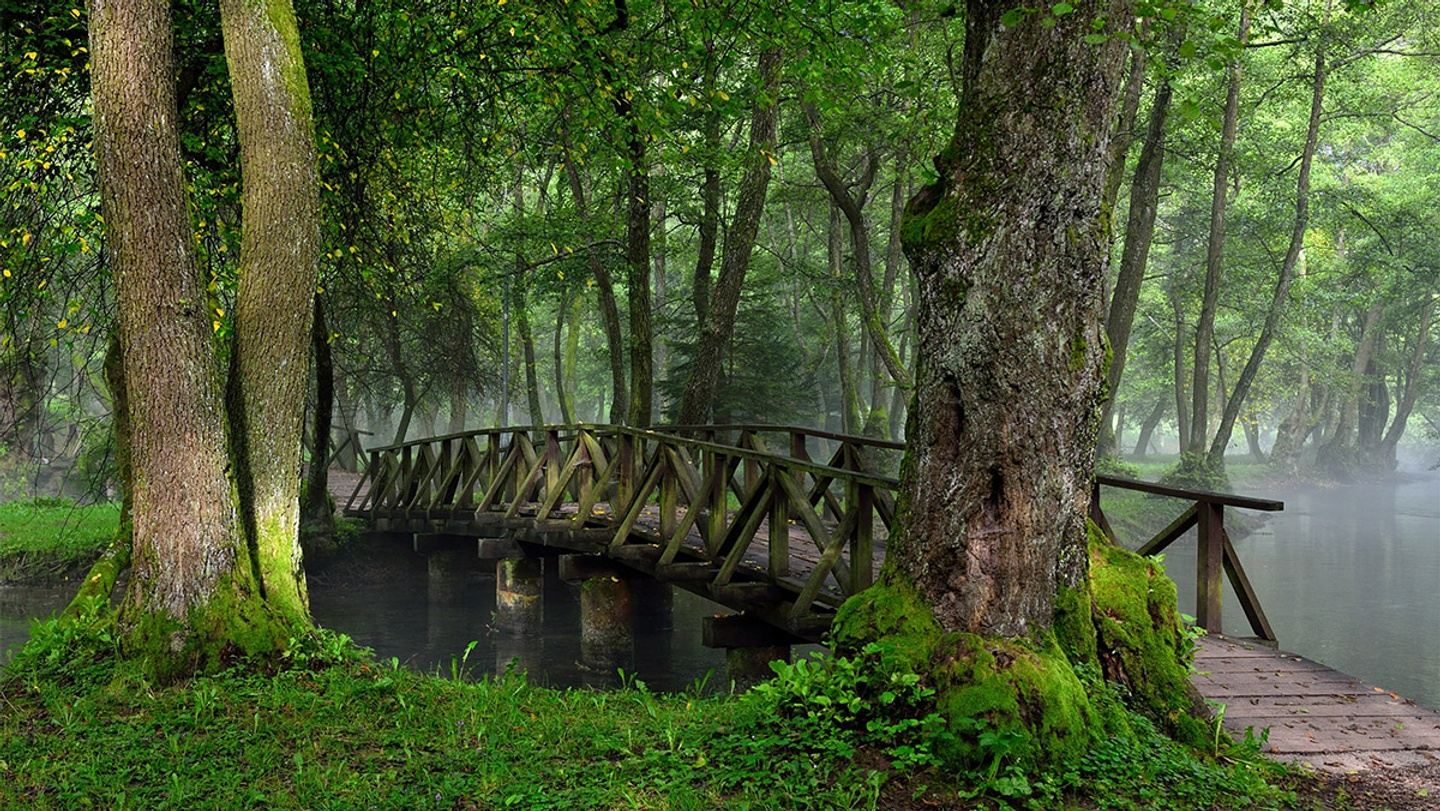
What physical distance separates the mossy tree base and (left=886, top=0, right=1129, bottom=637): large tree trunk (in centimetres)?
15

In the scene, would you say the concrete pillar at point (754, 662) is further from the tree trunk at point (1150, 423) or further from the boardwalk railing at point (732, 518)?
the tree trunk at point (1150, 423)

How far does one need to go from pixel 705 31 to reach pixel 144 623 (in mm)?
7410

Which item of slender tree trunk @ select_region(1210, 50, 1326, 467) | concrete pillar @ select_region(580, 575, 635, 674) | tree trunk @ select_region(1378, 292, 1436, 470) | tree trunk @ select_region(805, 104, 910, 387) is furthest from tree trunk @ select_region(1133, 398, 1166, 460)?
concrete pillar @ select_region(580, 575, 635, 674)

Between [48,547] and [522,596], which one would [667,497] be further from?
[48,547]

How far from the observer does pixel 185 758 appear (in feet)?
15.6

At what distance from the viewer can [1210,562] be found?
7.44 m

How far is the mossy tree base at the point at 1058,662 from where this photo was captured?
4.43 m

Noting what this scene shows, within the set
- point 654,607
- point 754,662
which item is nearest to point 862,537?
point 754,662

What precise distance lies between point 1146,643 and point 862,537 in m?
2.30

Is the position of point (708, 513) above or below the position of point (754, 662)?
above

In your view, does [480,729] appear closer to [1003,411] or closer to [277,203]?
[1003,411]

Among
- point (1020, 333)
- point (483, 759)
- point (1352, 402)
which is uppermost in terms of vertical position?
point (1352, 402)

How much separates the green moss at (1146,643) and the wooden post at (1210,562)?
212 centimetres

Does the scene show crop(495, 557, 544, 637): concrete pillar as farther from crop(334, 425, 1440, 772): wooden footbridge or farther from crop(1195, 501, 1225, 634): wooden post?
crop(1195, 501, 1225, 634): wooden post
